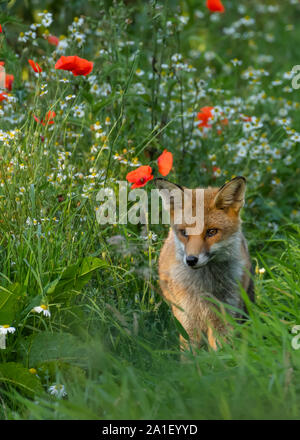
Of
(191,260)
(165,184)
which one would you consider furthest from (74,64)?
(191,260)

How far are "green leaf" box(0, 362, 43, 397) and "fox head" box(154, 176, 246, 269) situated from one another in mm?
1198

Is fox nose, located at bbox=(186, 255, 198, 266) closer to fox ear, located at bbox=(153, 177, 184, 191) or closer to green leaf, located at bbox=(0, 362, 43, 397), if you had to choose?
fox ear, located at bbox=(153, 177, 184, 191)

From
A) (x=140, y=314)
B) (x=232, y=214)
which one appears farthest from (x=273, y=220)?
(x=140, y=314)

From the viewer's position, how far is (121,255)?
4.48m

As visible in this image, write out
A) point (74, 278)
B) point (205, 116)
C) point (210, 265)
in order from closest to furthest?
point (74, 278) → point (210, 265) → point (205, 116)

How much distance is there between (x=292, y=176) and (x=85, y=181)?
2.43m

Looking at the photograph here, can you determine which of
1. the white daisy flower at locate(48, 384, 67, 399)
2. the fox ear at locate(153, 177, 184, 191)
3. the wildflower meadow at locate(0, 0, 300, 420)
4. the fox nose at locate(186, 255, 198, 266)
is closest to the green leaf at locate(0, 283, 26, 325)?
the wildflower meadow at locate(0, 0, 300, 420)

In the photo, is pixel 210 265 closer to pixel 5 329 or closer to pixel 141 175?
pixel 141 175

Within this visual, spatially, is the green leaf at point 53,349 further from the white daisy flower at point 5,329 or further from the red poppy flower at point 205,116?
the red poppy flower at point 205,116

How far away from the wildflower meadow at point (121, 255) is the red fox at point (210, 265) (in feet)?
0.44

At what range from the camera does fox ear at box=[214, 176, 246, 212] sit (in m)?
4.07

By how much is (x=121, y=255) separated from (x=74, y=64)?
1.35 metres

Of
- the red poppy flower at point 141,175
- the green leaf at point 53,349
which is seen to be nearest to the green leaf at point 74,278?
the green leaf at point 53,349

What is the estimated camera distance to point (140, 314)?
4105 mm
